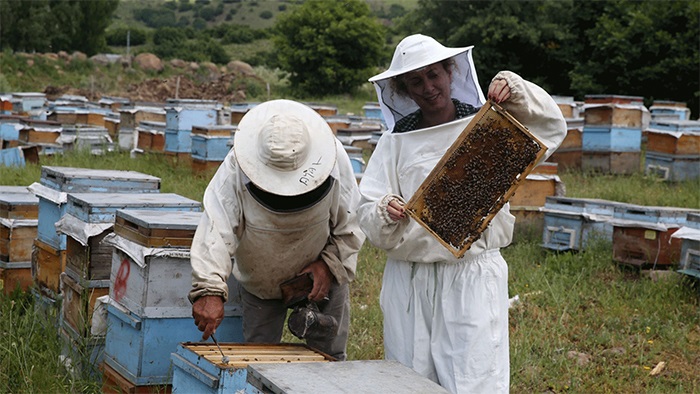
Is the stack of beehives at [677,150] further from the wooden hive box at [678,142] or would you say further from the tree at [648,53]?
the tree at [648,53]

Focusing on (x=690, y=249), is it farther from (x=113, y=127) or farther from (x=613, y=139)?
(x=113, y=127)

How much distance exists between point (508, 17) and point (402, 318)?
26.2 m

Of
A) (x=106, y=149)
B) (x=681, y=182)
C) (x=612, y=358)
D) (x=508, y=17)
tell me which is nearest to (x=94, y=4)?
(x=508, y=17)

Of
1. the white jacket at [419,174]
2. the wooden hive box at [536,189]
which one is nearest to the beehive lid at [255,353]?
the white jacket at [419,174]

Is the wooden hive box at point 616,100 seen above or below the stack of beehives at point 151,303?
above

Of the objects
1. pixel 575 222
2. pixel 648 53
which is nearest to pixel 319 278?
pixel 575 222

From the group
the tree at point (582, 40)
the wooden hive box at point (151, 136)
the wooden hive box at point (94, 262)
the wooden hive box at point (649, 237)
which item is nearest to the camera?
the wooden hive box at point (94, 262)

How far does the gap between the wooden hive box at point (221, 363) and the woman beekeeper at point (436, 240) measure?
47 cm

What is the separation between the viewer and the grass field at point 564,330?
4.54 metres

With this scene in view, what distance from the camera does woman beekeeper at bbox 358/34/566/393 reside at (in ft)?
10.7

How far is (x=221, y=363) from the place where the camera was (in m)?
2.88

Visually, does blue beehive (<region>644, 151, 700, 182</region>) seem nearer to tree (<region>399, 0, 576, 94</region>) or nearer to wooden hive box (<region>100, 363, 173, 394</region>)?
wooden hive box (<region>100, 363, 173, 394</region>)

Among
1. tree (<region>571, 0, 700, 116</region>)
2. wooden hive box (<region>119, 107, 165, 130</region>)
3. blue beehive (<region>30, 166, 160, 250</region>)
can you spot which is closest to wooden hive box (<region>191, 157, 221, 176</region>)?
wooden hive box (<region>119, 107, 165, 130</region>)

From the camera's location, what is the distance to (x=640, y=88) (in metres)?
23.5
